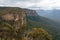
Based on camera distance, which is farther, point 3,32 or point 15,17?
point 15,17

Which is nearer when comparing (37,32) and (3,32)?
(3,32)

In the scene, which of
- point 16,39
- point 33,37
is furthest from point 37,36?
point 16,39

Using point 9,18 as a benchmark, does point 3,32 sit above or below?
above

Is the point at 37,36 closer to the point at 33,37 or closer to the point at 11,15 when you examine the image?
the point at 33,37

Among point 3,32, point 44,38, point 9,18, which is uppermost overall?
point 3,32

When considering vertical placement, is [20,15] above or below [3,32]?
below

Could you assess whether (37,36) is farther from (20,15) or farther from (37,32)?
(20,15)

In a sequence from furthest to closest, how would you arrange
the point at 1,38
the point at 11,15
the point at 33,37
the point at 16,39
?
1. the point at 11,15
2. the point at 33,37
3. the point at 16,39
4. the point at 1,38

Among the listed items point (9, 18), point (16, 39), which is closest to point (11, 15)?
point (9, 18)

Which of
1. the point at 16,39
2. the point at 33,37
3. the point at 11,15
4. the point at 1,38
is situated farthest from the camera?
the point at 11,15
